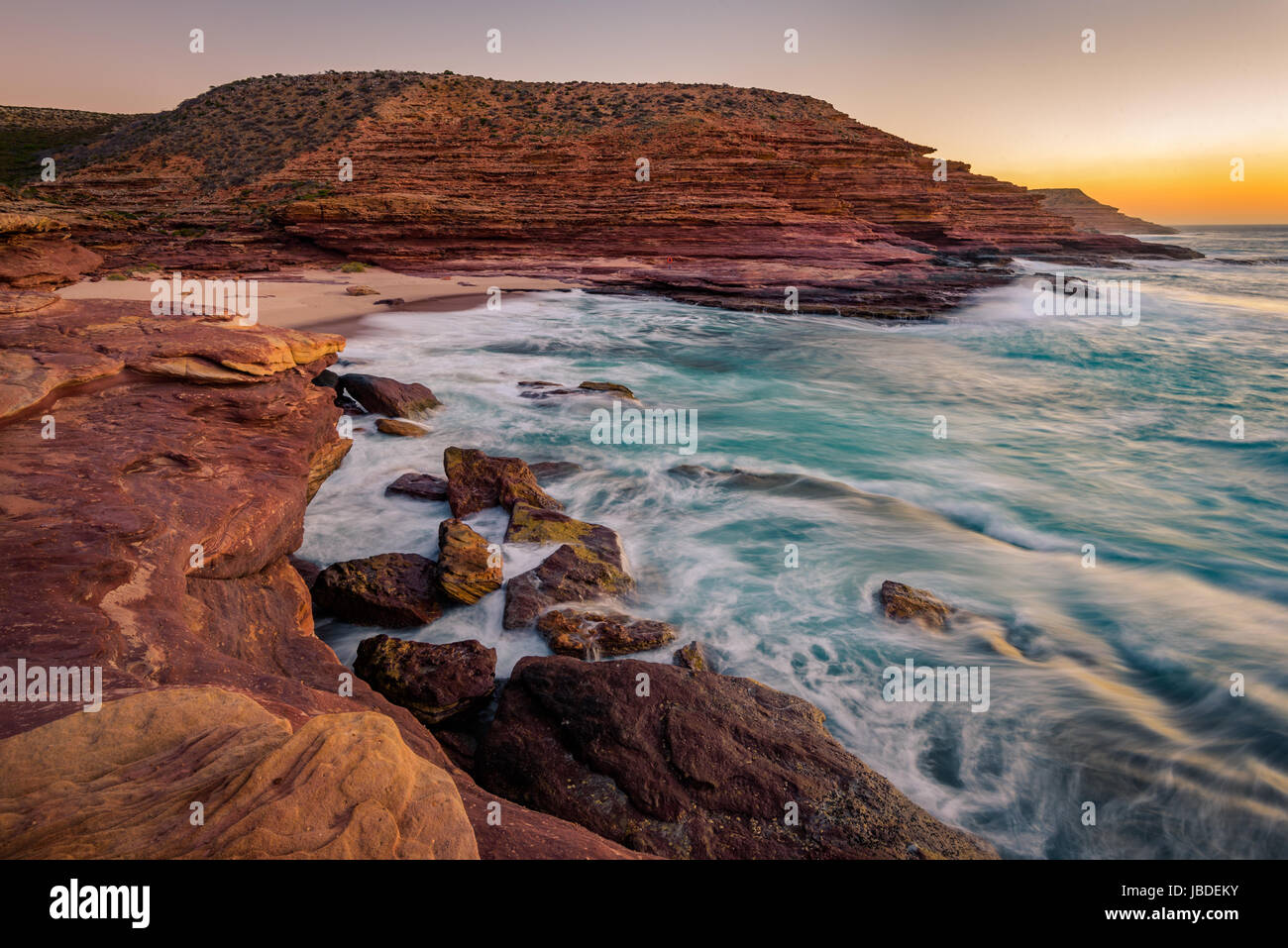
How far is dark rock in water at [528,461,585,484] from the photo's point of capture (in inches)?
364

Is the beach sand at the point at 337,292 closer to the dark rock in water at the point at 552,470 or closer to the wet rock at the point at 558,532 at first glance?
the dark rock in water at the point at 552,470

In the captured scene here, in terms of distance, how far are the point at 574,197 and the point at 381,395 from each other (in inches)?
1010

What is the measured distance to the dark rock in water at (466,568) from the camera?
6.05 meters

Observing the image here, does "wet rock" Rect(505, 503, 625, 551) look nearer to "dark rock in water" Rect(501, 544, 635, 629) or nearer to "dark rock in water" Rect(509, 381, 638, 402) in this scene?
"dark rock in water" Rect(501, 544, 635, 629)

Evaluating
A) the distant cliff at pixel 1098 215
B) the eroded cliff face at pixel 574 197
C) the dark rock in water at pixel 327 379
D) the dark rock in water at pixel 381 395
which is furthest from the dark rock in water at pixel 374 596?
the distant cliff at pixel 1098 215

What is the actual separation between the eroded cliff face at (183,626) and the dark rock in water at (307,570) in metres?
0.59

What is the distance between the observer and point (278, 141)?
144ft

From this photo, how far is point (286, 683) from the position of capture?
3420 millimetres

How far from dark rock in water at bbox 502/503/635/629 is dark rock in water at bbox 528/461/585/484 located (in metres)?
1.59

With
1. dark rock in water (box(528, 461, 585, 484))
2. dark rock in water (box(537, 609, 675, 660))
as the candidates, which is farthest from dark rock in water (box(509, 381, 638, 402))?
dark rock in water (box(537, 609, 675, 660))
